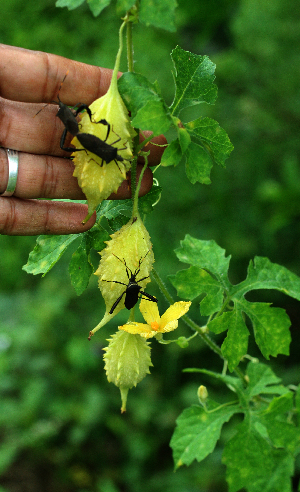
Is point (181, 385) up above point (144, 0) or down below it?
below

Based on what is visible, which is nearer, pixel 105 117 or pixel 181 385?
pixel 105 117

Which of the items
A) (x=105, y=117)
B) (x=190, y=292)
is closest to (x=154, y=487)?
(x=190, y=292)

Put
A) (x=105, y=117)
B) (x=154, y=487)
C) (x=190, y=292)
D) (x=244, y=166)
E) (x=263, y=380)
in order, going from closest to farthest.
Result: (x=105, y=117)
(x=190, y=292)
(x=263, y=380)
(x=154, y=487)
(x=244, y=166)

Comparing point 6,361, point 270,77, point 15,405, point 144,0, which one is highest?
point 144,0

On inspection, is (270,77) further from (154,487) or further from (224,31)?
(154,487)

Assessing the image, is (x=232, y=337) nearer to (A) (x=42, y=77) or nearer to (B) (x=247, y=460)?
(B) (x=247, y=460)

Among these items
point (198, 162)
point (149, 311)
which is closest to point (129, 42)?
point (198, 162)

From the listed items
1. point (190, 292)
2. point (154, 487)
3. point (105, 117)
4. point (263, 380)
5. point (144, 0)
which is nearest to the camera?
point (144, 0)

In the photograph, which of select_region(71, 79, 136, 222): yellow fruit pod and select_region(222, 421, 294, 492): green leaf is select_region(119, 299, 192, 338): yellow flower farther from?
select_region(222, 421, 294, 492): green leaf
